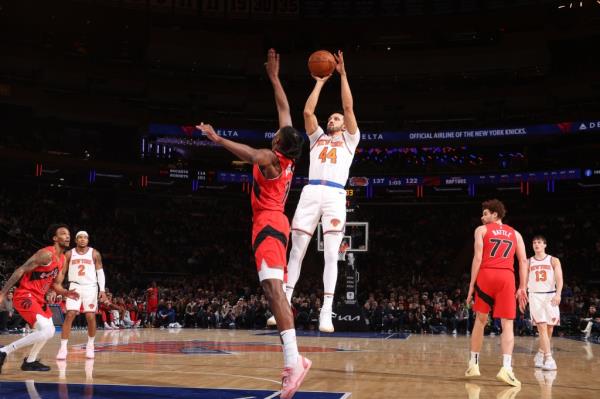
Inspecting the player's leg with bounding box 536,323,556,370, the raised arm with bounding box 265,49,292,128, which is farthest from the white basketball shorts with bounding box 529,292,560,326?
the raised arm with bounding box 265,49,292,128

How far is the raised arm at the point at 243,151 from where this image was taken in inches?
222

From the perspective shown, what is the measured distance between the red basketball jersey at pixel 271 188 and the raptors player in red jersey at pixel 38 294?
4105mm

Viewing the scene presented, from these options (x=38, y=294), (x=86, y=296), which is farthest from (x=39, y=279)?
(x=86, y=296)

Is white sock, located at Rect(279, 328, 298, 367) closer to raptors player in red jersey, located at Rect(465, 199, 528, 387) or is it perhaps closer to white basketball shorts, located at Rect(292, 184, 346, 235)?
white basketball shorts, located at Rect(292, 184, 346, 235)

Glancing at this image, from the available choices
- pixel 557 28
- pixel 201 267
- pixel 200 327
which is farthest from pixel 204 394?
pixel 557 28

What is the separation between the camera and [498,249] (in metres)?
8.82

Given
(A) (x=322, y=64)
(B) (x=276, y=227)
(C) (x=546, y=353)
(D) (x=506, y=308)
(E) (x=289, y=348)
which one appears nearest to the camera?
(E) (x=289, y=348)

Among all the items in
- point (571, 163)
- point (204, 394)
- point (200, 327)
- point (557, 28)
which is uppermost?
point (557, 28)

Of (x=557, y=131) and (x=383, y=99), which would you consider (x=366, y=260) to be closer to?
(x=383, y=99)

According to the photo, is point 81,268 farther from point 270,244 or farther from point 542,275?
point 542,275

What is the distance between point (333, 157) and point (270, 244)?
1592 mm

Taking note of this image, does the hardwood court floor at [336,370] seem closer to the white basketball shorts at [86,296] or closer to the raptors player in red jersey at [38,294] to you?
the raptors player in red jersey at [38,294]

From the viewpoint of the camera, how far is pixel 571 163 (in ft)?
107

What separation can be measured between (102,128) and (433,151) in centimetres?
1727
